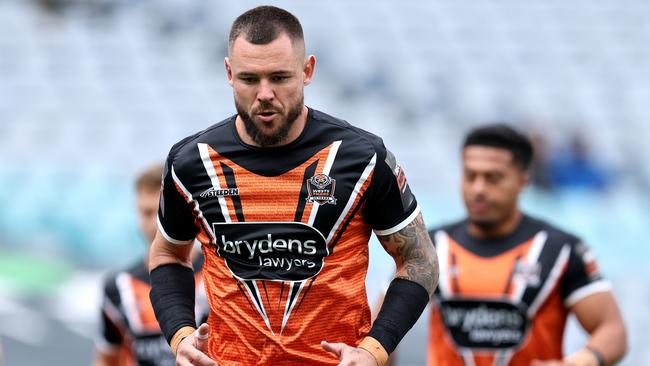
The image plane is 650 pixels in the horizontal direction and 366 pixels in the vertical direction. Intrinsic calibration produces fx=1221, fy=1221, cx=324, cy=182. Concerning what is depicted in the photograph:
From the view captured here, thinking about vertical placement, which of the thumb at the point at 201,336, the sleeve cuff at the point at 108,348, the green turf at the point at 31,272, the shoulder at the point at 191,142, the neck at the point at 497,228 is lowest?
the green turf at the point at 31,272

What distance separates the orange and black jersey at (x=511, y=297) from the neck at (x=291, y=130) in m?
1.97

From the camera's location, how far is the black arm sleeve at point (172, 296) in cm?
432

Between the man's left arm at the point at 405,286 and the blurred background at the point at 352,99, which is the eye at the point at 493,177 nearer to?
the man's left arm at the point at 405,286

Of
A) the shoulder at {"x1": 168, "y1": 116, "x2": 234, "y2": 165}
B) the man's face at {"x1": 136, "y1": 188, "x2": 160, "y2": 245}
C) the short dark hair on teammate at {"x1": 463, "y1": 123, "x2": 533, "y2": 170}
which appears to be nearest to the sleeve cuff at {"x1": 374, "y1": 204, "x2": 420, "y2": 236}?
the shoulder at {"x1": 168, "y1": 116, "x2": 234, "y2": 165}

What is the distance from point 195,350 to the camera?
3979 millimetres

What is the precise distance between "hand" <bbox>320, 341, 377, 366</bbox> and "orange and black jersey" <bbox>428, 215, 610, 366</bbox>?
2.03 m

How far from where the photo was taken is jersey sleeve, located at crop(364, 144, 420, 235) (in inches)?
164

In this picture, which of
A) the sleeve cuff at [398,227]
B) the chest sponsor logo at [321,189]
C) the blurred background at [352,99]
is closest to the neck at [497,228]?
the sleeve cuff at [398,227]

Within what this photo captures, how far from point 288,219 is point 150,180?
254 cm

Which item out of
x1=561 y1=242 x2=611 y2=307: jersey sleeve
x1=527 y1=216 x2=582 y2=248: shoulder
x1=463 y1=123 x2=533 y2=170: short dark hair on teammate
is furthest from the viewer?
x1=463 y1=123 x2=533 y2=170: short dark hair on teammate

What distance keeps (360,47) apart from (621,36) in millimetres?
4052

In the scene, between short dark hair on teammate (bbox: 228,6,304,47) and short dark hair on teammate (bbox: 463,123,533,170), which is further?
short dark hair on teammate (bbox: 463,123,533,170)

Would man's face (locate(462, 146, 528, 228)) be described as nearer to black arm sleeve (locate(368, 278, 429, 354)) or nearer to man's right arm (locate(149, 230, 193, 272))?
black arm sleeve (locate(368, 278, 429, 354))

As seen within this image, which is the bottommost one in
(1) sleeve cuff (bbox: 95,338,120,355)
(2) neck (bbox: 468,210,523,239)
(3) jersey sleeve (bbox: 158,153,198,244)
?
(1) sleeve cuff (bbox: 95,338,120,355)
